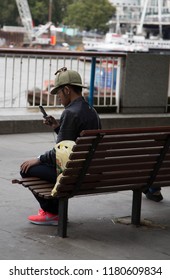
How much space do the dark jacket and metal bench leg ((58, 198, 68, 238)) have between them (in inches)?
15.4

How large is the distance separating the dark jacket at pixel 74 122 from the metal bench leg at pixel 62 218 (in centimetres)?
39

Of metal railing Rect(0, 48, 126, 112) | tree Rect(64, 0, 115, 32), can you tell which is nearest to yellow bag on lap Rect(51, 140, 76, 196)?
metal railing Rect(0, 48, 126, 112)

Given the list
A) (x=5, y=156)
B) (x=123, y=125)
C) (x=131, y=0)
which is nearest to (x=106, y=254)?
(x=5, y=156)

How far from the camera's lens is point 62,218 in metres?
6.41

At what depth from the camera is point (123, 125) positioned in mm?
14023

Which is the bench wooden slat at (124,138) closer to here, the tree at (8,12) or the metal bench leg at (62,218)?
the metal bench leg at (62,218)

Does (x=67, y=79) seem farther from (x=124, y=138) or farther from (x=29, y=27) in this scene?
(x=29, y=27)

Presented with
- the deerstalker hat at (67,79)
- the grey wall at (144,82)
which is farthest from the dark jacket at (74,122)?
the grey wall at (144,82)

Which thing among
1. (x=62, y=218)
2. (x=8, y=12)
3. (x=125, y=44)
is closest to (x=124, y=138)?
(x=62, y=218)

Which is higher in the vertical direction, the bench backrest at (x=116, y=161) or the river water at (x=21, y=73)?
the bench backrest at (x=116, y=161)

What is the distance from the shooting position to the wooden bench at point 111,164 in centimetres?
622

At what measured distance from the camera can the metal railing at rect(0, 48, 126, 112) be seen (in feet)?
45.0

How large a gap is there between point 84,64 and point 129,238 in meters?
8.35

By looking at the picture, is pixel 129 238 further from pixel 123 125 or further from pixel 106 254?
pixel 123 125
